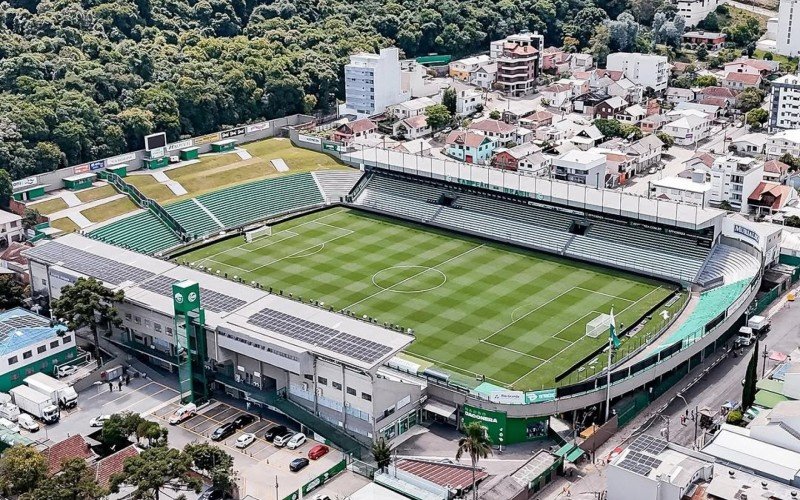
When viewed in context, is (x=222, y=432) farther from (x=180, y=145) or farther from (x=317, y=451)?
(x=180, y=145)

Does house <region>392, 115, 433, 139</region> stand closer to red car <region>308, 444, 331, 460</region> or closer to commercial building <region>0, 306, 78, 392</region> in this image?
commercial building <region>0, 306, 78, 392</region>

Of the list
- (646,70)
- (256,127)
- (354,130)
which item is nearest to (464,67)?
(646,70)

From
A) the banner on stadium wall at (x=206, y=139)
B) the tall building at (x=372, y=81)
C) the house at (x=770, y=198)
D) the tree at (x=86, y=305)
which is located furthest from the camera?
the tall building at (x=372, y=81)

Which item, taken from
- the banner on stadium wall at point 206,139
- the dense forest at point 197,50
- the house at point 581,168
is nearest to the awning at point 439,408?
the house at point 581,168

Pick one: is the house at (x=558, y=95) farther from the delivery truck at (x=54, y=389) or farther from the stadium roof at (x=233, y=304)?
the delivery truck at (x=54, y=389)

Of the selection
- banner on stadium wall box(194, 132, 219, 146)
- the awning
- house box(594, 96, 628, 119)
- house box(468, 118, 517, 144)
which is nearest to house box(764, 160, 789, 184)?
house box(468, 118, 517, 144)

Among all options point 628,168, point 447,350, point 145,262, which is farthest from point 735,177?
point 145,262
